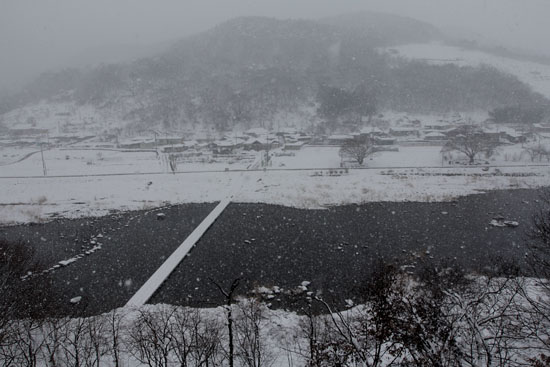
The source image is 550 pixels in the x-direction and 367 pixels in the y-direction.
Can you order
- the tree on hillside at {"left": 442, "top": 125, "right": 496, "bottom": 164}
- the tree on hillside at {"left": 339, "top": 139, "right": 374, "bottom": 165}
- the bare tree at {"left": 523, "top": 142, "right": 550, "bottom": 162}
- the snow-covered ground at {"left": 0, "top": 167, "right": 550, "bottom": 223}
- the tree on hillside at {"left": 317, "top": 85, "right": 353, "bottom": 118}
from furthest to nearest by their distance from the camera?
1. the tree on hillside at {"left": 317, "top": 85, "right": 353, "bottom": 118}
2. the bare tree at {"left": 523, "top": 142, "right": 550, "bottom": 162}
3. the tree on hillside at {"left": 339, "top": 139, "right": 374, "bottom": 165}
4. the tree on hillside at {"left": 442, "top": 125, "right": 496, "bottom": 164}
5. the snow-covered ground at {"left": 0, "top": 167, "right": 550, "bottom": 223}

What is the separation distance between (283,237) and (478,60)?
130 m

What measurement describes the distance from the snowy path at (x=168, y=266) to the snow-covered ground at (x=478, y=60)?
102133 millimetres

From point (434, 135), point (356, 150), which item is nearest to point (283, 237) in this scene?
point (356, 150)

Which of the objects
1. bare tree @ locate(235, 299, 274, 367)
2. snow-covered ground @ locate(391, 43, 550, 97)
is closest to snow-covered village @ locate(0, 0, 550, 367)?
bare tree @ locate(235, 299, 274, 367)

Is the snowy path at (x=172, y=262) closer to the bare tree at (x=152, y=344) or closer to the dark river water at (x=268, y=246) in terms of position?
the dark river water at (x=268, y=246)

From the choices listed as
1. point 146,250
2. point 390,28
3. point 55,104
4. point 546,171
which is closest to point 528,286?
point 146,250

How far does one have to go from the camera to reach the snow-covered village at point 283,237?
7121mm

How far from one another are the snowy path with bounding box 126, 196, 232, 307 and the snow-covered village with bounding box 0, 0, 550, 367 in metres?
0.09

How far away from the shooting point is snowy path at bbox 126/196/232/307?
1261 centimetres

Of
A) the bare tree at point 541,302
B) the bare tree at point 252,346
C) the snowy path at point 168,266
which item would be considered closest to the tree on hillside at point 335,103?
the snowy path at point 168,266

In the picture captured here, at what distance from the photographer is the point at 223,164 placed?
40531 mm

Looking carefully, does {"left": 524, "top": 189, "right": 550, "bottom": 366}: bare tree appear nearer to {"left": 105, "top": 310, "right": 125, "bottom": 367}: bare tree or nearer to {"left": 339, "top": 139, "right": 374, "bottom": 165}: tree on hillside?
{"left": 105, "top": 310, "right": 125, "bottom": 367}: bare tree

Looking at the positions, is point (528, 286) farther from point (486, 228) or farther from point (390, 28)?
point (390, 28)

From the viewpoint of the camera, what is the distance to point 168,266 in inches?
606
